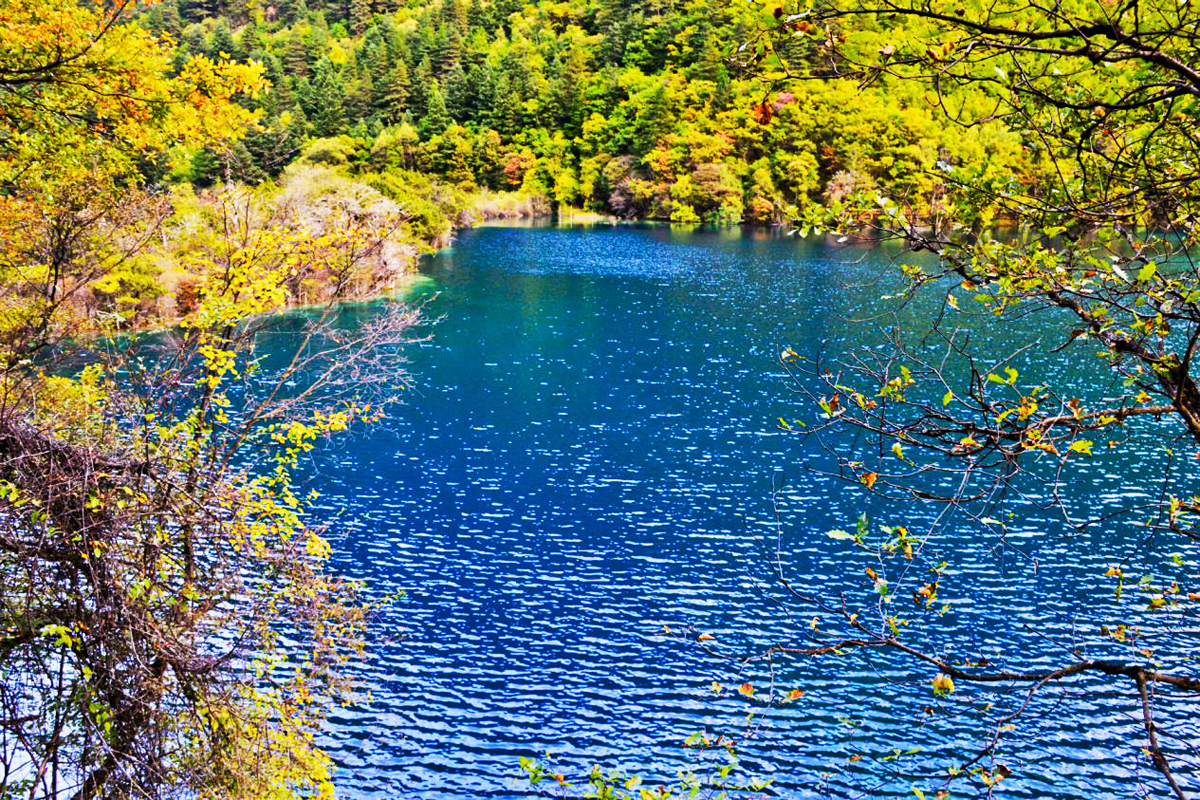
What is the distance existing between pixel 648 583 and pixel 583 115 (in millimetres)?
100272

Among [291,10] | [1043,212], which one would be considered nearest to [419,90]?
[291,10]

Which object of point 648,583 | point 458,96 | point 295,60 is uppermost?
point 295,60

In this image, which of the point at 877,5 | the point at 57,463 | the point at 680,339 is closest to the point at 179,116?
the point at 57,463

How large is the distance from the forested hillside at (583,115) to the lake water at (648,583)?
140 ft

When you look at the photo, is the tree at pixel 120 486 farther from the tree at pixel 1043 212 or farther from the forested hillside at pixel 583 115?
the forested hillside at pixel 583 115

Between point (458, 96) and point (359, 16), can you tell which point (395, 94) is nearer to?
point (458, 96)

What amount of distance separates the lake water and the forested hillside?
42560mm

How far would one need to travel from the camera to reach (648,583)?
68.2 ft

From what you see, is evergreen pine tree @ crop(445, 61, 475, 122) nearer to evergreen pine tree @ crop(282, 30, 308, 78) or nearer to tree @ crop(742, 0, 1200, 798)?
evergreen pine tree @ crop(282, 30, 308, 78)

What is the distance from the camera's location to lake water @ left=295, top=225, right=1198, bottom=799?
15109 mm

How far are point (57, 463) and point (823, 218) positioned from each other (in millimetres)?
7766

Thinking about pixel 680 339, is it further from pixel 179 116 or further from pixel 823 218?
pixel 823 218

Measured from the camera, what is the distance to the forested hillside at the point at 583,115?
284 feet

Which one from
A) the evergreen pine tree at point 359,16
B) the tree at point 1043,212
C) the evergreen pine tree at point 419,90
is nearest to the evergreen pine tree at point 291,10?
the evergreen pine tree at point 359,16
